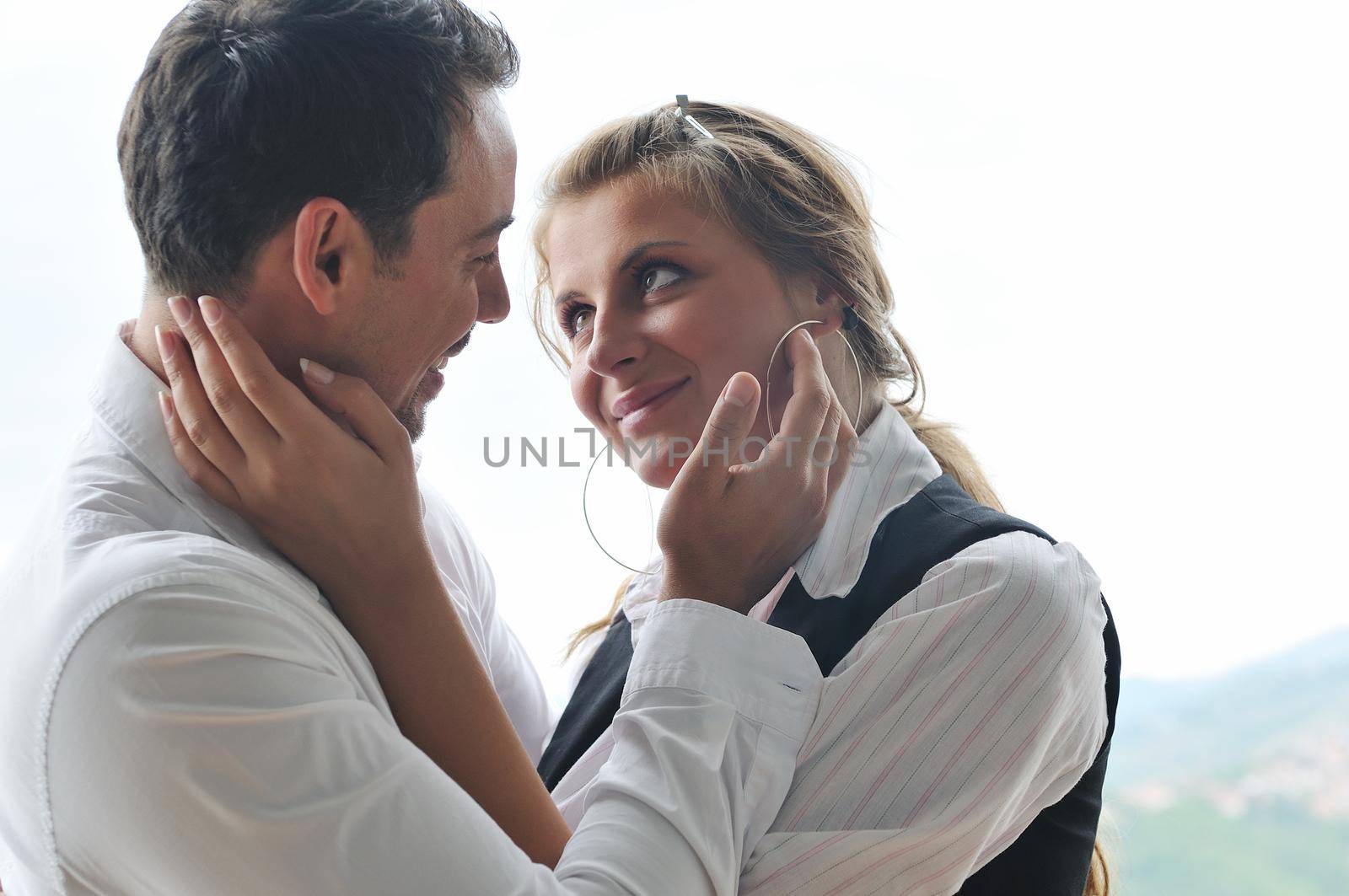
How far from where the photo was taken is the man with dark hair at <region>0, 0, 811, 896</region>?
0.82 metres

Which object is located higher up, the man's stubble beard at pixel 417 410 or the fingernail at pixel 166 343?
the fingernail at pixel 166 343

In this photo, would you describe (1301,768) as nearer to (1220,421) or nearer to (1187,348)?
(1220,421)

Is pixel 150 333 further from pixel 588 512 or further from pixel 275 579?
pixel 588 512

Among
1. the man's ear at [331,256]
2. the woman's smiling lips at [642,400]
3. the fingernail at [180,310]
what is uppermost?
the man's ear at [331,256]

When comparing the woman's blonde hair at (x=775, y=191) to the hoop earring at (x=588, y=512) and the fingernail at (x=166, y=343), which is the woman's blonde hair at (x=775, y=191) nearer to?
the hoop earring at (x=588, y=512)

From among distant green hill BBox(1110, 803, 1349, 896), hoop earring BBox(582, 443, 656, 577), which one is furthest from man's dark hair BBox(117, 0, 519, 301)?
distant green hill BBox(1110, 803, 1349, 896)

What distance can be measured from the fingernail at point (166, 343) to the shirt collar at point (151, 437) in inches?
1.6

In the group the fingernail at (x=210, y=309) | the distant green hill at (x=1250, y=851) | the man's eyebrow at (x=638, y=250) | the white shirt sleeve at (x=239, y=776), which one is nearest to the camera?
the white shirt sleeve at (x=239, y=776)

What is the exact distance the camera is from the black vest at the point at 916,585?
124 centimetres

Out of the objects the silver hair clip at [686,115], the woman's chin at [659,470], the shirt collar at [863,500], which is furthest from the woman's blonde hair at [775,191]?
the woman's chin at [659,470]

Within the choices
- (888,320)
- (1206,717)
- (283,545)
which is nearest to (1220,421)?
(1206,717)

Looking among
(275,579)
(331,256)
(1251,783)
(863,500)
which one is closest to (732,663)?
(863,500)

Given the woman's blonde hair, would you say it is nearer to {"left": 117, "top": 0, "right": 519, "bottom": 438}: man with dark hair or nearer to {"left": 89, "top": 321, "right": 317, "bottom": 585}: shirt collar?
{"left": 117, "top": 0, "right": 519, "bottom": 438}: man with dark hair

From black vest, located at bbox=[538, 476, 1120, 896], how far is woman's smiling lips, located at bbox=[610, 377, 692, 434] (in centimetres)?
30
